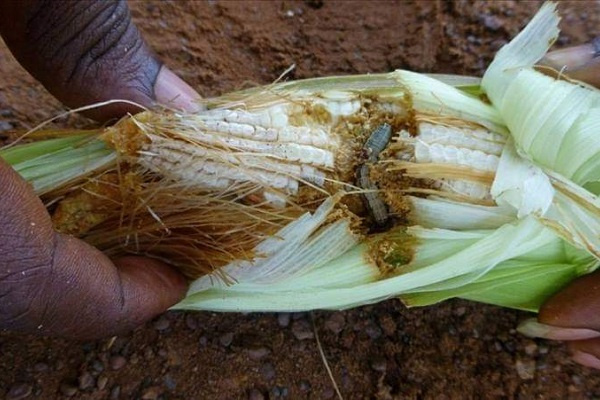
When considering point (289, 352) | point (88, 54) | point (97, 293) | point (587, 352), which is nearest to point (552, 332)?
point (587, 352)

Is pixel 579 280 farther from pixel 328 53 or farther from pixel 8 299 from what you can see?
pixel 8 299

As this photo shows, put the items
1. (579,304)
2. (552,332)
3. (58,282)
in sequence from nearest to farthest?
(58,282), (579,304), (552,332)

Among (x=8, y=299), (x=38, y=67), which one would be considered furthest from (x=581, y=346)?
(x=38, y=67)

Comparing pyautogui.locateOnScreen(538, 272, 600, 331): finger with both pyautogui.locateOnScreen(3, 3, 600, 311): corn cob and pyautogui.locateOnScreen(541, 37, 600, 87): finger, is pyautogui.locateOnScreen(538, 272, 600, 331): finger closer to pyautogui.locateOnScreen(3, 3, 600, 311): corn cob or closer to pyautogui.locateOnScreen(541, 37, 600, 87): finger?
pyautogui.locateOnScreen(3, 3, 600, 311): corn cob

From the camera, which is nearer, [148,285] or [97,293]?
[97,293]

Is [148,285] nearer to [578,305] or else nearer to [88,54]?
[88,54]

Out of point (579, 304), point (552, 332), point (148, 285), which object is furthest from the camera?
point (552, 332)

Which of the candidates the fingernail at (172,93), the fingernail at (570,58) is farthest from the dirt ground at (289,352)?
the fingernail at (570,58)
